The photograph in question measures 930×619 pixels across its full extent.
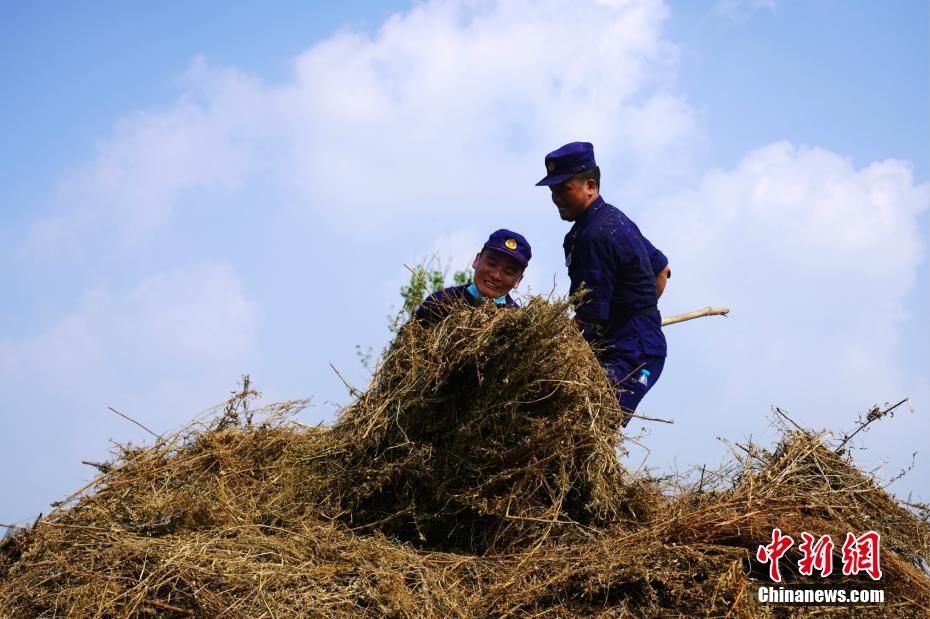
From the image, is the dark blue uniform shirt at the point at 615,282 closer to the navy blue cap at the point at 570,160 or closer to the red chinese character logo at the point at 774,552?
the navy blue cap at the point at 570,160

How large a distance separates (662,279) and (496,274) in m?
1.79

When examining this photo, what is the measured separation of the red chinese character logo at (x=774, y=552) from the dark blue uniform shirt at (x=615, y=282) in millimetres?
1954

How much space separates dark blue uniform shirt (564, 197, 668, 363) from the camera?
19.2ft

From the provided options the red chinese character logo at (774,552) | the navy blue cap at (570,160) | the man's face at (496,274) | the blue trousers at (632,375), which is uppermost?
the navy blue cap at (570,160)

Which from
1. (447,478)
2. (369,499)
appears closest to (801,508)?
(447,478)

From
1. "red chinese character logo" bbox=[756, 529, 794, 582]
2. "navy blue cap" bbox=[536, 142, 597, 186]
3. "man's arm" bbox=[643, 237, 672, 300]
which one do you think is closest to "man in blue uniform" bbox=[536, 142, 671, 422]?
"navy blue cap" bbox=[536, 142, 597, 186]

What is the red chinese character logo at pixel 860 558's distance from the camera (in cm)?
417

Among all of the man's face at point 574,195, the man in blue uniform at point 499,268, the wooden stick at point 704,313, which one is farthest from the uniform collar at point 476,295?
the wooden stick at point 704,313

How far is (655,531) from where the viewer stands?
14.1 ft

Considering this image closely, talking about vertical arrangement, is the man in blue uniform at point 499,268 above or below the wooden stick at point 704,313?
below

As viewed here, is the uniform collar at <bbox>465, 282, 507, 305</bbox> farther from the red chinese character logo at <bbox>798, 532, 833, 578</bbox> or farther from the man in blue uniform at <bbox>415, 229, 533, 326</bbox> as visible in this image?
the red chinese character logo at <bbox>798, 532, 833, 578</bbox>

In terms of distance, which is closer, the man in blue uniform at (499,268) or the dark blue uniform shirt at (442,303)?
the dark blue uniform shirt at (442,303)

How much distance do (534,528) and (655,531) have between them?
725 mm

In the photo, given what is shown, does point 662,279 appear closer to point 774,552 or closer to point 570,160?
point 570,160
